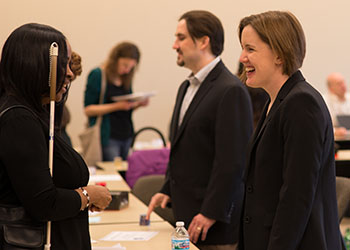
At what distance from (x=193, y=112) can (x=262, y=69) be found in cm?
91

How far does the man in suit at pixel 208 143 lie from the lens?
117 inches

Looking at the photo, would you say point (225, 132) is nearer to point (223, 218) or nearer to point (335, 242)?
point (223, 218)

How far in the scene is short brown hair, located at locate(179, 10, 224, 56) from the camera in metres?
3.24

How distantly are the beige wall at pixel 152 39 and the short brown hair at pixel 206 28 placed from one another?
3872mm

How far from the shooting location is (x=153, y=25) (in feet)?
27.6

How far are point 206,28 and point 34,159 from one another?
167 centimetres

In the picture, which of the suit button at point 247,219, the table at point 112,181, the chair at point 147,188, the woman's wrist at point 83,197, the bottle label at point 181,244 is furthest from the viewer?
the table at point 112,181

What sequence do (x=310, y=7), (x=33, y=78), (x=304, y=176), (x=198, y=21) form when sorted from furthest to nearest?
(x=310, y=7)
(x=198, y=21)
(x=304, y=176)
(x=33, y=78)

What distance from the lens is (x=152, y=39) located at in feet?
27.9

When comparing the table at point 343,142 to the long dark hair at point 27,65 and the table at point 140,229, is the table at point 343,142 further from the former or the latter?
the long dark hair at point 27,65

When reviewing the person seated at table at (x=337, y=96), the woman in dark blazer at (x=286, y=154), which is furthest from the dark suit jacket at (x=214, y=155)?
the person seated at table at (x=337, y=96)

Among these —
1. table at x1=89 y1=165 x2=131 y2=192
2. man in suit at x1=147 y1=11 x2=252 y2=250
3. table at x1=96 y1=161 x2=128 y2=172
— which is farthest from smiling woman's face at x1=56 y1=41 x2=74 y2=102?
table at x1=96 y1=161 x2=128 y2=172

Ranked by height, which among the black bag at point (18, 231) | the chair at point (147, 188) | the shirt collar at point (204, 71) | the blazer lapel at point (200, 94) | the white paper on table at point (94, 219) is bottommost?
the chair at point (147, 188)

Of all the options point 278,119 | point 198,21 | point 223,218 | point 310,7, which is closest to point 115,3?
point 310,7
